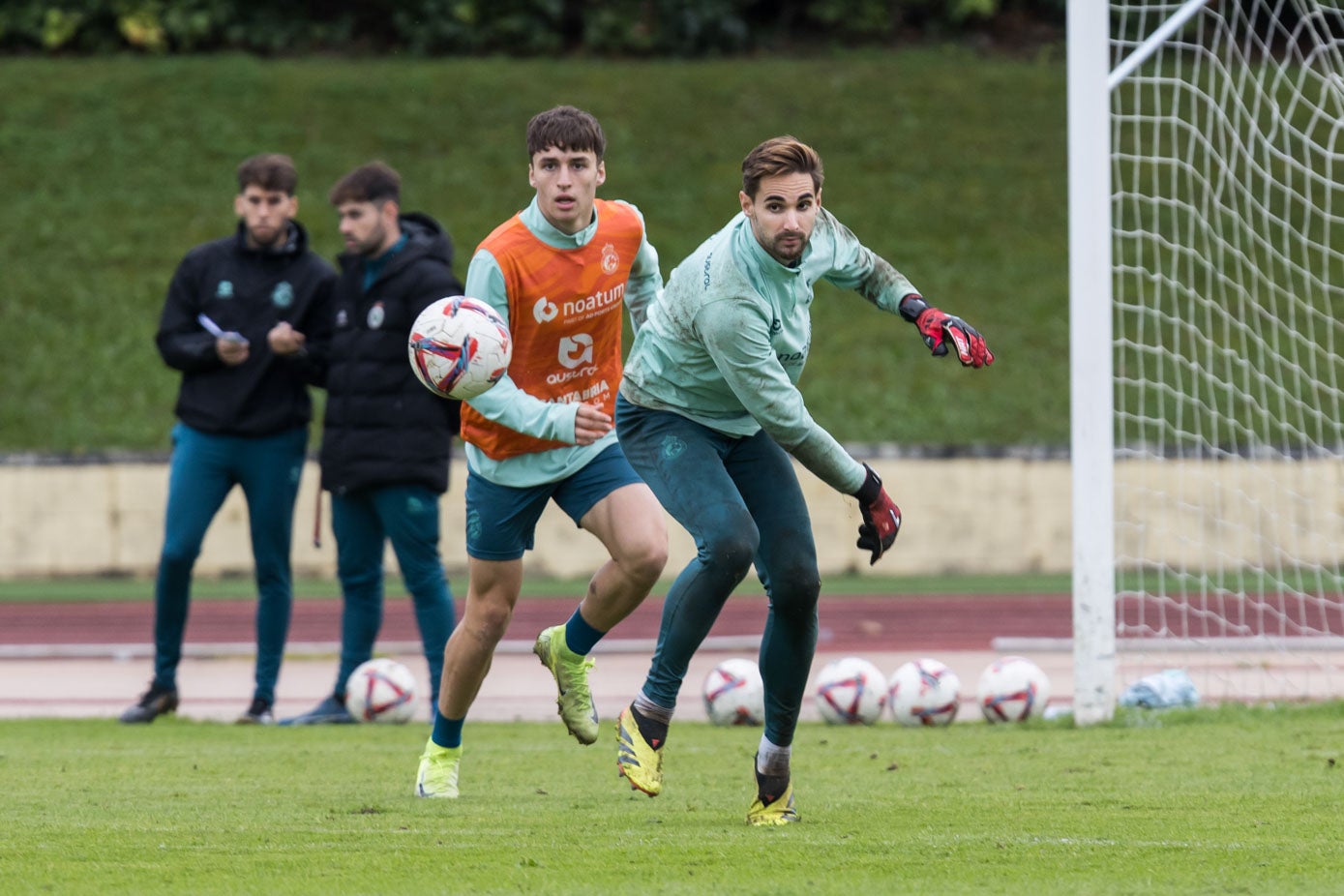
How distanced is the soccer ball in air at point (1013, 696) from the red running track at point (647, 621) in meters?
3.71

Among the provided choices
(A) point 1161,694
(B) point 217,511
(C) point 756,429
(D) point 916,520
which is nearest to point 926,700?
(A) point 1161,694

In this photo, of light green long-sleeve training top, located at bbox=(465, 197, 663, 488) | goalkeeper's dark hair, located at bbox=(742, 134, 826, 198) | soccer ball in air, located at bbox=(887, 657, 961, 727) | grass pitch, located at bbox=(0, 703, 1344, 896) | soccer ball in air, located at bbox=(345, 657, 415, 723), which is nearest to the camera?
grass pitch, located at bbox=(0, 703, 1344, 896)

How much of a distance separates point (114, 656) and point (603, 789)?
6592 millimetres

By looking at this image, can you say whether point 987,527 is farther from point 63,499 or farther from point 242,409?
point 242,409

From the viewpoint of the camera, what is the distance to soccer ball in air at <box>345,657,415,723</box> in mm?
8516

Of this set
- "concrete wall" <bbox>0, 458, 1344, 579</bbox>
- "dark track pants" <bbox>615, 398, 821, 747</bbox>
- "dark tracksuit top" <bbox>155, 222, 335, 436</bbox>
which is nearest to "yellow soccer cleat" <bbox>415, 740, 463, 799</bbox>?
"dark track pants" <bbox>615, 398, 821, 747</bbox>

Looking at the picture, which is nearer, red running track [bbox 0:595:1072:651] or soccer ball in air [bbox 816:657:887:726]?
soccer ball in air [bbox 816:657:887:726]

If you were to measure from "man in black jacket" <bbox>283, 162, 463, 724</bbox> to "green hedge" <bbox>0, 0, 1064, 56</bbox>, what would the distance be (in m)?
20.1

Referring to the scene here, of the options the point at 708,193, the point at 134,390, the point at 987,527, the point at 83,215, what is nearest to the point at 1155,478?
the point at 987,527

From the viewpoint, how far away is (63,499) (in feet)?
55.5

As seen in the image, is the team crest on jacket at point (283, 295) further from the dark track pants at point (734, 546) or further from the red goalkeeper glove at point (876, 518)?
the red goalkeeper glove at point (876, 518)

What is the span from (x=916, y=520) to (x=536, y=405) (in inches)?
474

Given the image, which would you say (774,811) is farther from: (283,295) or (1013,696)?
(283,295)

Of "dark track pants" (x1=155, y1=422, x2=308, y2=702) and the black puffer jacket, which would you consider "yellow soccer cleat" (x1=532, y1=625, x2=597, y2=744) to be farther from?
"dark track pants" (x1=155, y1=422, x2=308, y2=702)
